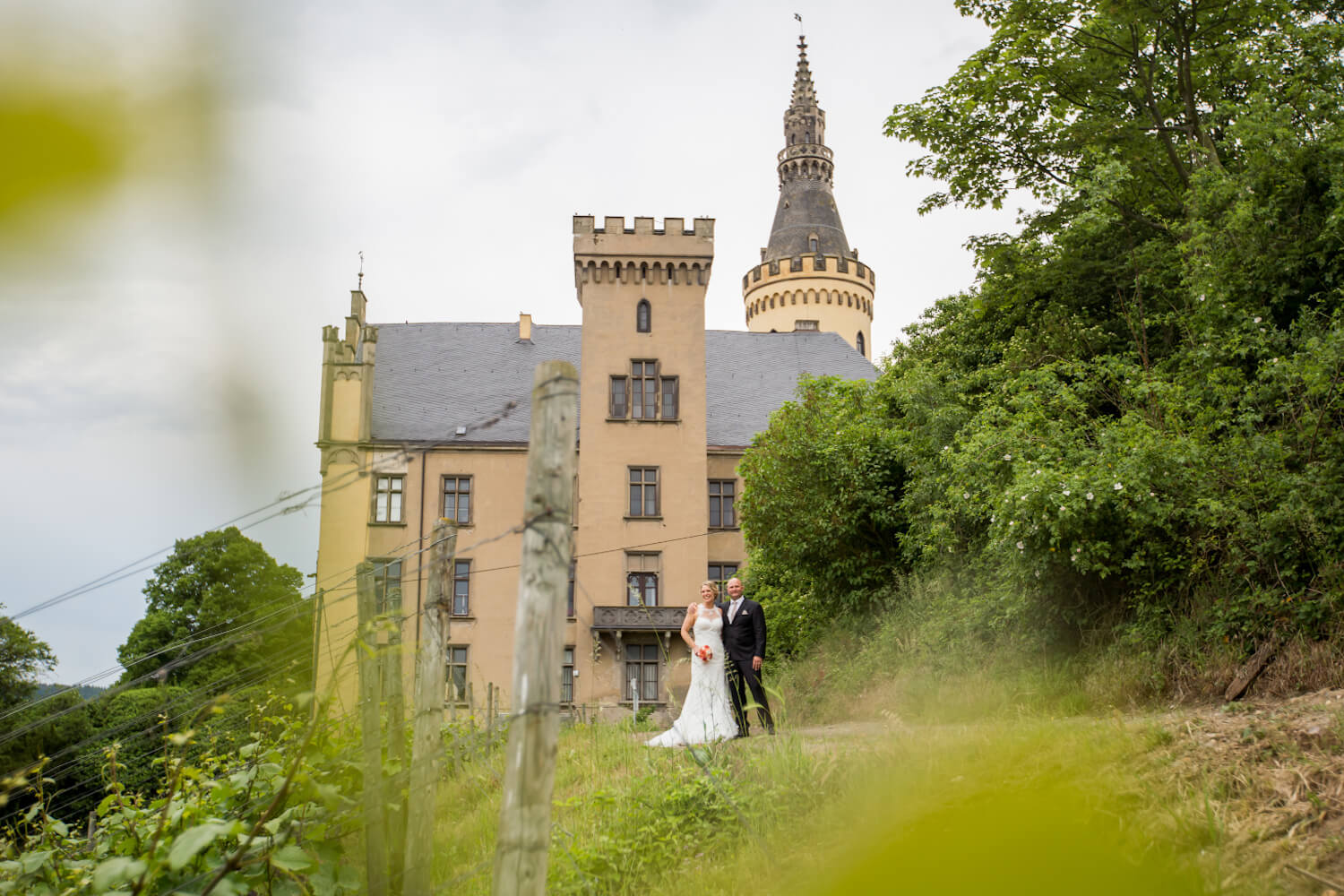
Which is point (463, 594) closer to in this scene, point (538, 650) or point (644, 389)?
point (644, 389)

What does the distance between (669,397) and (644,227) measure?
19.3 ft

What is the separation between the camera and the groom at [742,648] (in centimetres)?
1153

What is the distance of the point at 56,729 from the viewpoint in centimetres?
2327

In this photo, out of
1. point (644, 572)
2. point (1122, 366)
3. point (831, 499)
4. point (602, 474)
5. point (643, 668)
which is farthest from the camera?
point (602, 474)

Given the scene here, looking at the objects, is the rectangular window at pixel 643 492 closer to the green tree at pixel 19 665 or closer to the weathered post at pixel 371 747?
the green tree at pixel 19 665

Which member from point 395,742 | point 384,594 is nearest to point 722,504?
point 395,742

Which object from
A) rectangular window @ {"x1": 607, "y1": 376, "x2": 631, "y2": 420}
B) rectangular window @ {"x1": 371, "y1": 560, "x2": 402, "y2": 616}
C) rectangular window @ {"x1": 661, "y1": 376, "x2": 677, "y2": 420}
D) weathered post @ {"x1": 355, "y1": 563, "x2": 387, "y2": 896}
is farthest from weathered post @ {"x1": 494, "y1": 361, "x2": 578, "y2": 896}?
rectangular window @ {"x1": 661, "y1": 376, "x2": 677, "y2": 420}

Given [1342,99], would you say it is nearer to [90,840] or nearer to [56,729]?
[90,840]

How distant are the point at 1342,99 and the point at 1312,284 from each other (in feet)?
10.5

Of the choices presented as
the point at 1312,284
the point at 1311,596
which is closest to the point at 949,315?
the point at 1312,284

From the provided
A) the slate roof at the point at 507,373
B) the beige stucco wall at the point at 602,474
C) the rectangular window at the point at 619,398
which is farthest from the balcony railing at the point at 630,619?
the slate roof at the point at 507,373

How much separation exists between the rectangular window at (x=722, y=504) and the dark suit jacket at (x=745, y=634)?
23771 mm

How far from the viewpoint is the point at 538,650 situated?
390cm

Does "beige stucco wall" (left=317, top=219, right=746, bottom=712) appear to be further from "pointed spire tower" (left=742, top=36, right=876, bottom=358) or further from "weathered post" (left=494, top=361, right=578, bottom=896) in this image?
"weathered post" (left=494, top=361, right=578, bottom=896)
